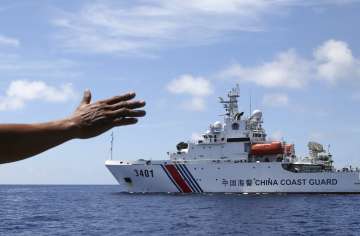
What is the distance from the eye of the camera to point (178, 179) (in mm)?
54969

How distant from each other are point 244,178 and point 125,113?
52946 mm

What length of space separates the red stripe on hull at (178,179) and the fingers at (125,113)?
51.8 m

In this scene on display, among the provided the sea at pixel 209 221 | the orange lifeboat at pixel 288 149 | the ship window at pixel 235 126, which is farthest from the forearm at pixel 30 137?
the orange lifeboat at pixel 288 149

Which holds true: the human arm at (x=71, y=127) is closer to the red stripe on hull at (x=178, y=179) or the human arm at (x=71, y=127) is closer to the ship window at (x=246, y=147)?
the red stripe on hull at (x=178, y=179)

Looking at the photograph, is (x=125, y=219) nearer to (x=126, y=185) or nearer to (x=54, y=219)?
(x=54, y=219)

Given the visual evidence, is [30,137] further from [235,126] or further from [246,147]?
[235,126]

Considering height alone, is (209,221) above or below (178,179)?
below

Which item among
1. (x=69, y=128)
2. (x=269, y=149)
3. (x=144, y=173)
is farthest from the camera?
(x=144, y=173)

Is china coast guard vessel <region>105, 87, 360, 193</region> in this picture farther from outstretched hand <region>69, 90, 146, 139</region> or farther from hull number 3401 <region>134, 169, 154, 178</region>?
outstretched hand <region>69, 90, 146, 139</region>

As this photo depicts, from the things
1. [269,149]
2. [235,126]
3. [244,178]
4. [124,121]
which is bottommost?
[124,121]

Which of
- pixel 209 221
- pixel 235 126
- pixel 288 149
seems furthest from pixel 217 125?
pixel 209 221

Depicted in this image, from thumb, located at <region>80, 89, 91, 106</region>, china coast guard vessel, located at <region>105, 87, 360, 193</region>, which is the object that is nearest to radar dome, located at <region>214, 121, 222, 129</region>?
china coast guard vessel, located at <region>105, 87, 360, 193</region>

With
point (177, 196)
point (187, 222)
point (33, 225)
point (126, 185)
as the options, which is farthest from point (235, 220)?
point (126, 185)

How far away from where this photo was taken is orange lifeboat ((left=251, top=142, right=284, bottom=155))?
55.8 m
